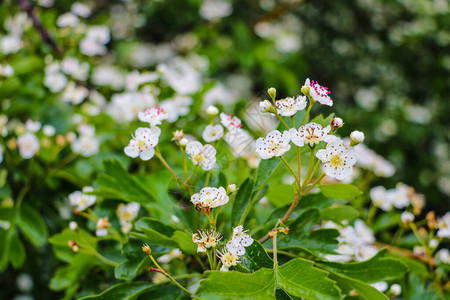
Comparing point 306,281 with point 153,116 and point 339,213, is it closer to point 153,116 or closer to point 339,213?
point 339,213

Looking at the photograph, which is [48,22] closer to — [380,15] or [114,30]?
[114,30]

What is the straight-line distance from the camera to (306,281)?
585 millimetres

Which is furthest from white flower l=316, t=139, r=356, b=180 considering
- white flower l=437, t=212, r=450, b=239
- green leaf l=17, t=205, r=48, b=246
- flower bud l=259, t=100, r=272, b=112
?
green leaf l=17, t=205, r=48, b=246

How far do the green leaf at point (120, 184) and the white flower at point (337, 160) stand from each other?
43 cm

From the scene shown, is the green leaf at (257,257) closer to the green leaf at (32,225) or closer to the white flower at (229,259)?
the white flower at (229,259)

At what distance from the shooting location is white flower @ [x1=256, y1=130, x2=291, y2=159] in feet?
2.17

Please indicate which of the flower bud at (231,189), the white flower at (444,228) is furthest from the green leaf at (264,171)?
the white flower at (444,228)

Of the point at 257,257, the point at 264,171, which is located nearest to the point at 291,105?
the point at 264,171

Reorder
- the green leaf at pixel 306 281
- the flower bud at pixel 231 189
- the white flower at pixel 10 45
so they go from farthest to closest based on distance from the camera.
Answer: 1. the white flower at pixel 10 45
2. the flower bud at pixel 231 189
3. the green leaf at pixel 306 281

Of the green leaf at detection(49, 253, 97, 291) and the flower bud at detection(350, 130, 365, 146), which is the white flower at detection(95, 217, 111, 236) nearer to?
the green leaf at detection(49, 253, 97, 291)

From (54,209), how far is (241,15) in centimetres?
178

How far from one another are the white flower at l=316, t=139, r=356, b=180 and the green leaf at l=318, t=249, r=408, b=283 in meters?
0.19

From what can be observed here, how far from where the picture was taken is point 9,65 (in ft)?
4.49

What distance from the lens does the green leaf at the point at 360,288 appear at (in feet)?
2.16
